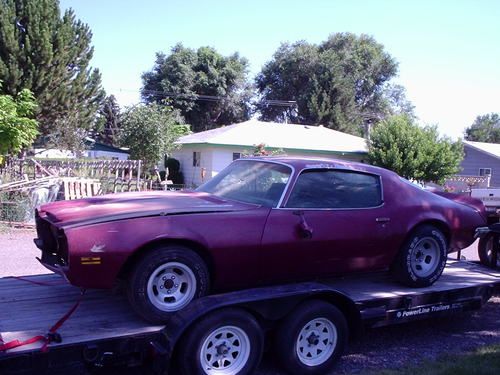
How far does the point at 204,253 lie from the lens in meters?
4.28

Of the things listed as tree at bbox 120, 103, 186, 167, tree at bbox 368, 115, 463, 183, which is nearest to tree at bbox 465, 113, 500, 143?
tree at bbox 368, 115, 463, 183

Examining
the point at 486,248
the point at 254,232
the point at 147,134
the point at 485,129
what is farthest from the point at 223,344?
the point at 485,129

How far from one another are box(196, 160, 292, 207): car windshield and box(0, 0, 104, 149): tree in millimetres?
20534


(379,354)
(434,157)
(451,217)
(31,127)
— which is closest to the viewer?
(379,354)

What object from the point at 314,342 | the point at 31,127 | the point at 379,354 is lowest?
the point at 379,354

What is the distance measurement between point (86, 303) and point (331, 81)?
45.8m

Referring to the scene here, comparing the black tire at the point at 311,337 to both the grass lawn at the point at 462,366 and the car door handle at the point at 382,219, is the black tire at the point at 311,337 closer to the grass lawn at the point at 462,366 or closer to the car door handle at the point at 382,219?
the grass lawn at the point at 462,366

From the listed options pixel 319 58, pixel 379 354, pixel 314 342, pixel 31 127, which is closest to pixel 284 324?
pixel 314 342

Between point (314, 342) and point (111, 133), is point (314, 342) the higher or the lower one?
the lower one

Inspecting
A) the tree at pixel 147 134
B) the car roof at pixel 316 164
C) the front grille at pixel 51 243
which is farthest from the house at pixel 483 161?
the front grille at pixel 51 243

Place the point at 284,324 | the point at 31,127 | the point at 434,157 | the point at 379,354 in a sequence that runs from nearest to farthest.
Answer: the point at 284,324 < the point at 379,354 < the point at 31,127 < the point at 434,157

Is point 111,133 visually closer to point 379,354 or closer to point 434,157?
point 434,157

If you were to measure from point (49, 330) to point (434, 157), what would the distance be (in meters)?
26.8

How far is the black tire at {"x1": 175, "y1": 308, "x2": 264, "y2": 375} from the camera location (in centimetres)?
375
